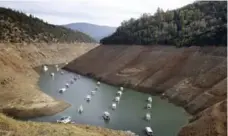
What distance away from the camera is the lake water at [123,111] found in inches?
1841

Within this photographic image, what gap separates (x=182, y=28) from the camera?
98375 mm

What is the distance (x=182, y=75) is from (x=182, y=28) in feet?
99.3

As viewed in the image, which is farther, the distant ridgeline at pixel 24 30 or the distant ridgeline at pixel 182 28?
the distant ridgeline at pixel 24 30

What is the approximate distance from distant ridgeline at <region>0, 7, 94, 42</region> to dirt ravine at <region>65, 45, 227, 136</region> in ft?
97.6

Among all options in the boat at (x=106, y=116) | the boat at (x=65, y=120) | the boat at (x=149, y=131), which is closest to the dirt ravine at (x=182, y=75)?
the boat at (x=149, y=131)

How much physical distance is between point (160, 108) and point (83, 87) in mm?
26313

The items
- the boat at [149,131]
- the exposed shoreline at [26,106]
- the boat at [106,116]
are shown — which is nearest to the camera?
the exposed shoreline at [26,106]

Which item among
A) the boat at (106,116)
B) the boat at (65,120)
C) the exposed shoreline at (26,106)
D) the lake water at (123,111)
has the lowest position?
the lake water at (123,111)

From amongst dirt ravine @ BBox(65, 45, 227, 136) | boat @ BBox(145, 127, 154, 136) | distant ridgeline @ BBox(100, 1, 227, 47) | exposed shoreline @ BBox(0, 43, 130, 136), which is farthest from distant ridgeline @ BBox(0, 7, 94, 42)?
boat @ BBox(145, 127, 154, 136)

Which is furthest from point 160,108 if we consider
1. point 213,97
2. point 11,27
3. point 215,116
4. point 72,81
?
point 11,27

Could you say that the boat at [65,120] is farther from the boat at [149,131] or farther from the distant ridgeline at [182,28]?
the distant ridgeline at [182,28]

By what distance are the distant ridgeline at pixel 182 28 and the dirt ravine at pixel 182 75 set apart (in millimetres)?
2726

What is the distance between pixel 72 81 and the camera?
88.2 metres

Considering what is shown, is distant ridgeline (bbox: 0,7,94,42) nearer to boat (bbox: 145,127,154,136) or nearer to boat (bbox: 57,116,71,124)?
boat (bbox: 57,116,71,124)
